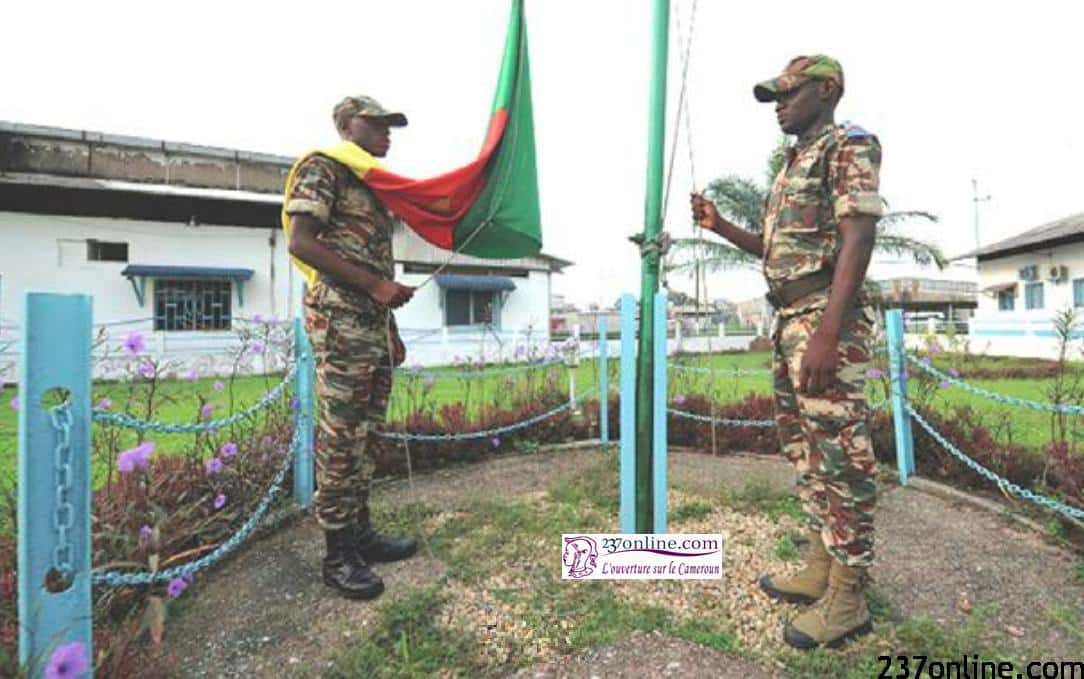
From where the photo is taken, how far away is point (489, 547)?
2592mm

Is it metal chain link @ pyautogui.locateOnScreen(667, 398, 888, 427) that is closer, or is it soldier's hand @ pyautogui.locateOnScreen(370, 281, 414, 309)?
soldier's hand @ pyautogui.locateOnScreen(370, 281, 414, 309)

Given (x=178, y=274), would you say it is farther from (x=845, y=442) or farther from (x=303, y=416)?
(x=845, y=442)

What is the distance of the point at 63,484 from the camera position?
127cm

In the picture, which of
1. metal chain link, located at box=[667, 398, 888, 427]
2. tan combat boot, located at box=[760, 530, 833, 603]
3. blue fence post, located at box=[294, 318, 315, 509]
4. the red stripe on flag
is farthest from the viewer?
metal chain link, located at box=[667, 398, 888, 427]

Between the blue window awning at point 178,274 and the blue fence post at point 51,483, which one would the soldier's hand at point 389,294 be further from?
the blue window awning at point 178,274

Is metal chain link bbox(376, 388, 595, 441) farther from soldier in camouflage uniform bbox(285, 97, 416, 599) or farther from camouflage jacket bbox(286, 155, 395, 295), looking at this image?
camouflage jacket bbox(286, 155, 395, 295)

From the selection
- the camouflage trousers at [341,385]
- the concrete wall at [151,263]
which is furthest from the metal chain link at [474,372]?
the concrete wall at [151,263]

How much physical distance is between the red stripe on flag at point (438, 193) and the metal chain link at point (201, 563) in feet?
4.51

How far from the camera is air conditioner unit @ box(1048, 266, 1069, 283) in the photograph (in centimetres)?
1517

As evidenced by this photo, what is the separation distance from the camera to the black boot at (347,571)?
213 centimetres

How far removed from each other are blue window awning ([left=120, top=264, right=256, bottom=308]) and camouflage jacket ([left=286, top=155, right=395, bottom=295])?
14.5m

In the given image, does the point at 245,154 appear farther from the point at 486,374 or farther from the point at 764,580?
the point at 764,580

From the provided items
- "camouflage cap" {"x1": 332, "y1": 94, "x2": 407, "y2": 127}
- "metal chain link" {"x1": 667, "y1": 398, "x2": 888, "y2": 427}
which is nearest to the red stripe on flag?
"camouflage cap" {"x1": 332, "y1": 94, "x2": 407, "y2": 127}

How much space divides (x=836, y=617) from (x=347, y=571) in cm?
179
